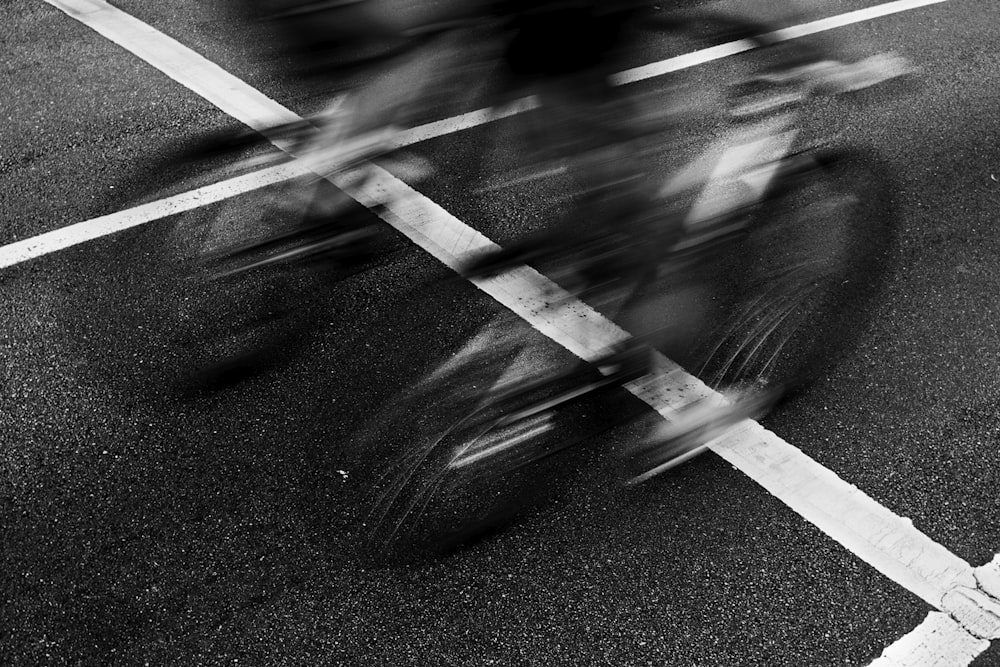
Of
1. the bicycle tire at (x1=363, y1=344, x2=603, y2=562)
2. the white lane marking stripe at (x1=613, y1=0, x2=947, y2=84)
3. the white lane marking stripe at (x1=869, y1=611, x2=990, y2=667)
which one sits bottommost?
the white lane marking stripe at (x1=869, y1=611, x2=990, y2=667)

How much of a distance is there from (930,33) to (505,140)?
9.88 ft

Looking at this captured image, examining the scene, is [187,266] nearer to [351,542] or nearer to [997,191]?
[351,542]

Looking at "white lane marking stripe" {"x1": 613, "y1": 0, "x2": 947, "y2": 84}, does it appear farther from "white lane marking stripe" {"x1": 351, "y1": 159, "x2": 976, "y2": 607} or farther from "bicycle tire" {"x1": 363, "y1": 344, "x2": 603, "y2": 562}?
"bicycle tire" {"x1": 363, "y1": 344, "x2": 603, "y2": 562}

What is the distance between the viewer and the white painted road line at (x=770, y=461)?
3051mm

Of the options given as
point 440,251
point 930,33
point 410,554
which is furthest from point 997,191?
point 410,554

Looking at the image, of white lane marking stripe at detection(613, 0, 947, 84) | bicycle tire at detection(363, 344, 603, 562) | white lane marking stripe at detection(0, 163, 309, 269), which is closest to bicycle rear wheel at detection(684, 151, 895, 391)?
Result: bicycle tire at detection(363, 344, 603, 562)

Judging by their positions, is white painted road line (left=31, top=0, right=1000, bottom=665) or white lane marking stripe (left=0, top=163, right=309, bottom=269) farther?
white lane marking stripe (left=0, top=163, right=309, bottom=269)

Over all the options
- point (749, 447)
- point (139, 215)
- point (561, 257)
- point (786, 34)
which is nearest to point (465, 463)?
point (749, 447)

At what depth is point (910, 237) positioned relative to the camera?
4527mm

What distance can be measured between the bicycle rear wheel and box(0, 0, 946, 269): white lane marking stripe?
0.87 metres

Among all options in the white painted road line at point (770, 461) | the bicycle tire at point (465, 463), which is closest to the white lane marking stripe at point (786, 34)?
the white painted road line at point (770, 461)

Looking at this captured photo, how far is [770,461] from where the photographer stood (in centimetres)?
346

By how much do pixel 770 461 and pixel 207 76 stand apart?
3678mm

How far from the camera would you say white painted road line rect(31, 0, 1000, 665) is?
305 centimetres
